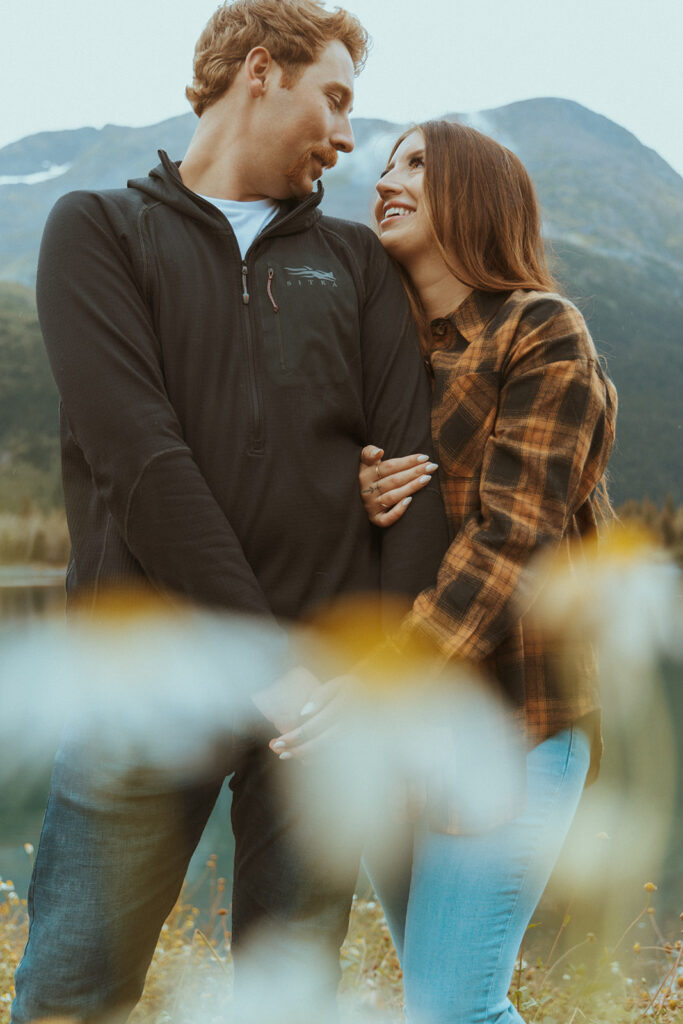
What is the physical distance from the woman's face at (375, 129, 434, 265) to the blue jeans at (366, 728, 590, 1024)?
0.95 meters

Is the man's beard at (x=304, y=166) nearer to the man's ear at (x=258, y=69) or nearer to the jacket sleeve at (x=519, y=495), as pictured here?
the man's ear at (x=258, y=69)

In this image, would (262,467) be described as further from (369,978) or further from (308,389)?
(369,978)

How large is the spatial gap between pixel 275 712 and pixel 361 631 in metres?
0.22

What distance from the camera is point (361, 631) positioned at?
1.50 metres

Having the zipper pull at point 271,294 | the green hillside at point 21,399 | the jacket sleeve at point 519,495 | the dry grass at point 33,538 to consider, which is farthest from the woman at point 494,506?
the green hillside at point 21,399

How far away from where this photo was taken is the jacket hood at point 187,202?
1.52m

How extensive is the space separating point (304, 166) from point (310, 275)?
0.76ft

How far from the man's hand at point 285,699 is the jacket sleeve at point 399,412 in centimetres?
23

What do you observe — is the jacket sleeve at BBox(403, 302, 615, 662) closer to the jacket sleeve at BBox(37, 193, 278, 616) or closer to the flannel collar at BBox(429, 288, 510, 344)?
the flannel collar at BBox(429, 288, 510, 344)

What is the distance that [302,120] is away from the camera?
63.2 inches

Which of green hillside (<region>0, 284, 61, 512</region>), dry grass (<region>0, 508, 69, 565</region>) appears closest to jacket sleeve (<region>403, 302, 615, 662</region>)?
dry grass (<region>0, 508, 69, 565</region>)

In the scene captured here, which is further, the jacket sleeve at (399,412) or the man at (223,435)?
the jacket sleeve at (399,412)

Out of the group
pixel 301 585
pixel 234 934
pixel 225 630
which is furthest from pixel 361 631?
pixel 234 934

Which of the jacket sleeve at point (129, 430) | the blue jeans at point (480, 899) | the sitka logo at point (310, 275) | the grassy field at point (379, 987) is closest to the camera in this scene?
the jacket sleeve at point (129, 430)
